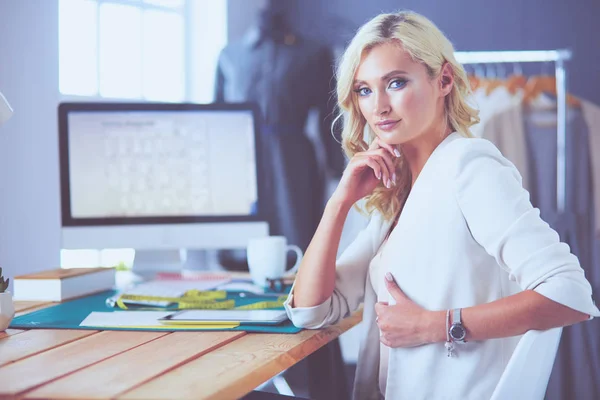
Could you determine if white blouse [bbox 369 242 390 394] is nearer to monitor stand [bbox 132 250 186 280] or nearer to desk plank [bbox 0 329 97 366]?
desk plank [bbox 0 329 97 366]

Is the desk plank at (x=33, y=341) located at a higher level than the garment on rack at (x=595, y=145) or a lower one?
lower

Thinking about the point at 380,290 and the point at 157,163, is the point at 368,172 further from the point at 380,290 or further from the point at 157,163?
the point at 157,163

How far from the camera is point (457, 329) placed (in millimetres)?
1115

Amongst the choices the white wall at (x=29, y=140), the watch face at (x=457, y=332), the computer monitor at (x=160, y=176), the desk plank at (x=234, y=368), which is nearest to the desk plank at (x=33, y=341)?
the desk plank at (x=234, y=368)

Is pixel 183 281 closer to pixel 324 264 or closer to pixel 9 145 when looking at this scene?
pixel 324 264

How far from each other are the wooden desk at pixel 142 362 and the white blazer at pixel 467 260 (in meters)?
0.19

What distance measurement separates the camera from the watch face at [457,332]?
111 centimetres

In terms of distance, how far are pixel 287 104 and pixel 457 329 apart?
2.17 metres

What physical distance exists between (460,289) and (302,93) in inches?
84.6

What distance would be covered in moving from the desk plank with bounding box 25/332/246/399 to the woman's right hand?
40 centimetres

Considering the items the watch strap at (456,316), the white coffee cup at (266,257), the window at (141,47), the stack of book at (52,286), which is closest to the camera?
the watch strap at (456,316)

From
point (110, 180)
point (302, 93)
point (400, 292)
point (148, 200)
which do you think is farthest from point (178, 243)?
point (302, 93)

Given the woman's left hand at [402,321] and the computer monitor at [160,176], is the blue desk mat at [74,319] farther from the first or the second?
the computer monitor at [160,176]

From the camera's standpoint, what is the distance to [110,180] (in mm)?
1949
